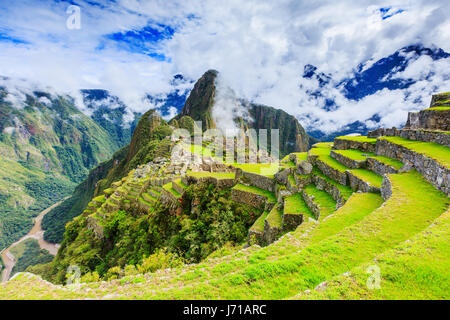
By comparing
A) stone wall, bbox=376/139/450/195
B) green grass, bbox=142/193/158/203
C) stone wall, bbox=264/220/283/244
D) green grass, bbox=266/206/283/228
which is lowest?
green grass, bbox=142/193/158/203

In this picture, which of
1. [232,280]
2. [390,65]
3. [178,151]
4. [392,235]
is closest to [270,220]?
[392,235]

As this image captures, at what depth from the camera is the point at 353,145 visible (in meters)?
16.3

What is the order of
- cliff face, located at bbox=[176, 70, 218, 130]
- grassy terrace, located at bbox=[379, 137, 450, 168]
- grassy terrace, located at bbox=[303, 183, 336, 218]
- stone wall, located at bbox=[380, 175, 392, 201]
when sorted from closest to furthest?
grassy terrace, located at bbox=[379, 137, 450, 168] < stone wall, located at bbox=[380, 175, 392, 201] < grassy terrace, located at bbox=[303, 183, 336, 218] < cliff face, located at bbox=[176, 70, 218, 130]

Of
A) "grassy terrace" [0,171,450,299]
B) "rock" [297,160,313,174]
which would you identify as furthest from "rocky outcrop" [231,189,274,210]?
"grassy terrace" [0,171,450,299]

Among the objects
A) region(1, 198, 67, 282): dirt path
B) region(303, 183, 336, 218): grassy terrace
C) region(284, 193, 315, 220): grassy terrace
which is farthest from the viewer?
region(1, 198, 67, 282): dirt path

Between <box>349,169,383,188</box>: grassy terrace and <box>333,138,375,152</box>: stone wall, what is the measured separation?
14.7ft

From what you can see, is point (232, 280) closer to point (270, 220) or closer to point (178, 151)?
point (270, 220)

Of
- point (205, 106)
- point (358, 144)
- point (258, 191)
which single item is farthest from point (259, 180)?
point (205, 106)

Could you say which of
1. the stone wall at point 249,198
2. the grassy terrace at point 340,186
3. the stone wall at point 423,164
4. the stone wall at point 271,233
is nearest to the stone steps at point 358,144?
the stone wall at point 423,164

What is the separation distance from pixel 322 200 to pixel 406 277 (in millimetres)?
7580

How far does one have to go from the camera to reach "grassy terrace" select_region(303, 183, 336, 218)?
378 inches

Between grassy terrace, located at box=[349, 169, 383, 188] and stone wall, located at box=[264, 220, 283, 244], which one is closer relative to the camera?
grassy terrace, located at box=[349, 169, 383, 188]

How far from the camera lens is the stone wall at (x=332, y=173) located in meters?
11.2

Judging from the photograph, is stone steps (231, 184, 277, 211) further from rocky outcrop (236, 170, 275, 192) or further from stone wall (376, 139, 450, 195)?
stone wall (376, 139, 450, 195)
